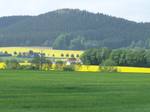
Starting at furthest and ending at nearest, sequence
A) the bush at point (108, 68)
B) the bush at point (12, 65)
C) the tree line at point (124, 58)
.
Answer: the tree line at point (124, 58) → the bush at point (12, 65) → the bush at point (108, 68)

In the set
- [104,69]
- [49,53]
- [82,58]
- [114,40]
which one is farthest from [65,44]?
[104,69]

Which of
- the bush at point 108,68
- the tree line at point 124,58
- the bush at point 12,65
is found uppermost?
the tree line at point 124,58

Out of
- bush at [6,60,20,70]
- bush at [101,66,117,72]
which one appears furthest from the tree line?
bush at [6,60,20,70]

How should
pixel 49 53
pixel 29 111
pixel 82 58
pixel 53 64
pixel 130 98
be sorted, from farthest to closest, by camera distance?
pixel 49 53
pixel 82 58
pixel 53 64
pixel 130 98
pixel 29 111

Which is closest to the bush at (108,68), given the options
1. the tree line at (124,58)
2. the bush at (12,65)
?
the tree line at (124,58)

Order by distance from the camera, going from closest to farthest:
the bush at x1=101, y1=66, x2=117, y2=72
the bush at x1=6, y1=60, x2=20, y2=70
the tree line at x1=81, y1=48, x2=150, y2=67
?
A: the bush at x1=101, y1=66, x2=117, y2=72, the bush at x1=6, y1=60, x2=20, y2=70, the tree line at x1=81, y1=48, x2=150, y2=67

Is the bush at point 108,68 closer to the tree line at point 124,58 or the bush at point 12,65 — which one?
the tree line at point 124,58

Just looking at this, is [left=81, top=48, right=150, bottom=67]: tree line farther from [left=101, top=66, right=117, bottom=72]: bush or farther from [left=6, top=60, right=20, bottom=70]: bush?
[left=6, top=60, right=20, bottom=70]: bush

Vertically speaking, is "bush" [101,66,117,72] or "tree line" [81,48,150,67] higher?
"tree line" [81,48,150,67]

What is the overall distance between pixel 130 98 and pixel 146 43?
154 metres

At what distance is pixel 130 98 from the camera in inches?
1240

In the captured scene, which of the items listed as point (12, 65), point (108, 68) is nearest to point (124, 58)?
point (108, 68)

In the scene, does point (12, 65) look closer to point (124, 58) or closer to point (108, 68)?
point (108, 68)

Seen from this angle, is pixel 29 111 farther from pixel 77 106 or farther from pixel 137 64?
pixel 137 64
